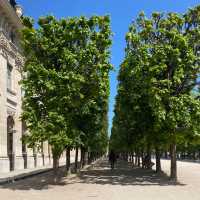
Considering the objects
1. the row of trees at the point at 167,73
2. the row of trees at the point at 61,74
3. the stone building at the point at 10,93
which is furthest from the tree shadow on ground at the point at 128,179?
the stone building at the point at 10,93

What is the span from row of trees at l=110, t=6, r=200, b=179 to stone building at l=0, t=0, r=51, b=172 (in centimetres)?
1243

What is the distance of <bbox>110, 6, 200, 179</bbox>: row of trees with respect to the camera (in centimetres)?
2517

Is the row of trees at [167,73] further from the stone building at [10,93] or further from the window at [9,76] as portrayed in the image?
the window at [9,76]

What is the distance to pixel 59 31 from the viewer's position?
2375 cm

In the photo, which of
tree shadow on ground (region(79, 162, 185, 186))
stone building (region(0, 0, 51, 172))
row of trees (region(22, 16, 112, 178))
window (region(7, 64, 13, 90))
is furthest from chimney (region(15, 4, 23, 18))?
row of trees (region(22, 16, 112, 178))

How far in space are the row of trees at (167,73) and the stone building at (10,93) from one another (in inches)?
490

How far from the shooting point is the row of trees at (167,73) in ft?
82.6

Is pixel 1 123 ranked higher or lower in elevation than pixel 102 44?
lower

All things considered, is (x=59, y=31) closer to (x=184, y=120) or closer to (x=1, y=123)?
(x=184, y=120)

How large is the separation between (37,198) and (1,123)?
20.2 metres

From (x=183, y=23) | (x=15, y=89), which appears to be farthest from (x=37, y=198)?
(x=15, y=89)

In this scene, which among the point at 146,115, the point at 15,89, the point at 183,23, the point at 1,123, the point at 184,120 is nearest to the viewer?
the point at 184,120

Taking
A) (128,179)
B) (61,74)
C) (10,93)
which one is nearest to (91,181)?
(128,179)

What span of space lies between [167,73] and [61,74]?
6.15 meters
